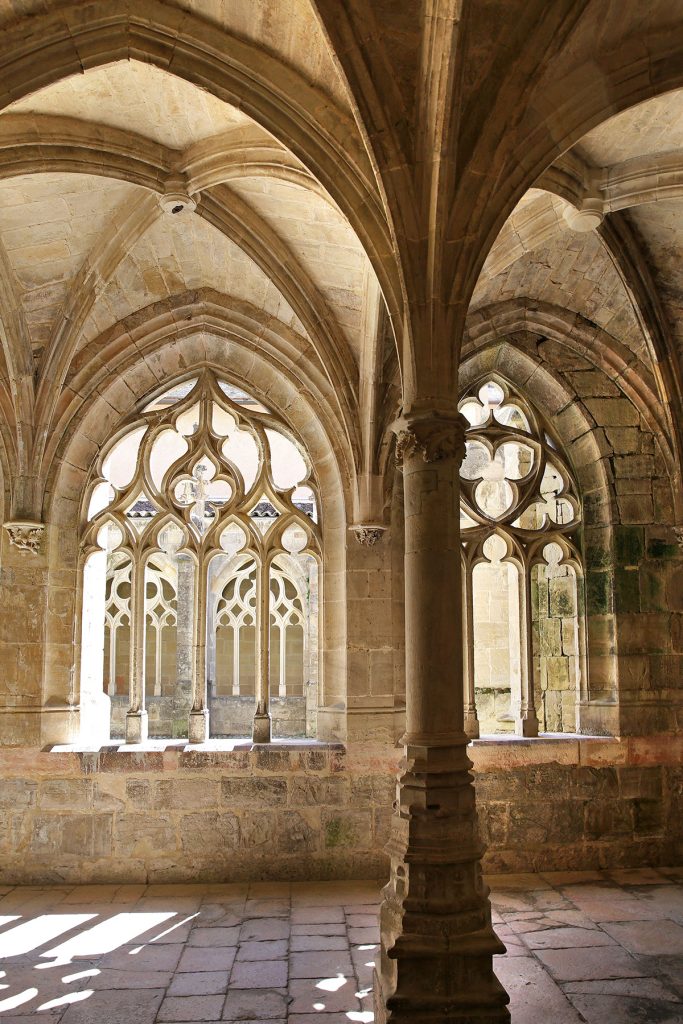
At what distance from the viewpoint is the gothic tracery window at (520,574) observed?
744 centimetres

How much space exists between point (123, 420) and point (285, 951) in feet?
14.0

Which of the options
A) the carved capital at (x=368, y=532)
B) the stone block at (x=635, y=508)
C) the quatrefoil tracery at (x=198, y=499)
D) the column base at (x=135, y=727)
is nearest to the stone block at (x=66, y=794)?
the column base at (x=135, y=727)

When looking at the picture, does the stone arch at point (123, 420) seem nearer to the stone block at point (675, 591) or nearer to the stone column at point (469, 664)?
the stone column at point (469, 664)

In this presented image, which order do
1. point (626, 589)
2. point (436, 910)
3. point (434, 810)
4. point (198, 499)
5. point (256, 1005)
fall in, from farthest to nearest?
point (198, 499) < point (626, 589) < point (256, 1005) < point (434, 810) < point (436, 910)

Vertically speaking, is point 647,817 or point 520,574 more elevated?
point 520,574

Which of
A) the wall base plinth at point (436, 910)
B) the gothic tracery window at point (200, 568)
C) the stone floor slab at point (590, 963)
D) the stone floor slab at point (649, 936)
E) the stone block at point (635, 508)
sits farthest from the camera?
the stone block at point (635, 508)

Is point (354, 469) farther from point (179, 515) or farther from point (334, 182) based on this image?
point (334, 182)

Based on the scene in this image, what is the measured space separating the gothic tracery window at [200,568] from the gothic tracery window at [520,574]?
158cm

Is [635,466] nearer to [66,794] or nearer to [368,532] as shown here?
[368,532]

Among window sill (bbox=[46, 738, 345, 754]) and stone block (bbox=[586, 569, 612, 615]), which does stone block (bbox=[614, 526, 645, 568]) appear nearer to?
stone block (bbox=[586, 569, 612, 615])

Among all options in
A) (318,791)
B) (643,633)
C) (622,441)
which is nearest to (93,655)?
(318,791)

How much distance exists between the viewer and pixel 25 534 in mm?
6711

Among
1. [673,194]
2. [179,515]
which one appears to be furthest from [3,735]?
[673,194]

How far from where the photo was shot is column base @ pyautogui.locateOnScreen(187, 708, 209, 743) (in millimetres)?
6914
